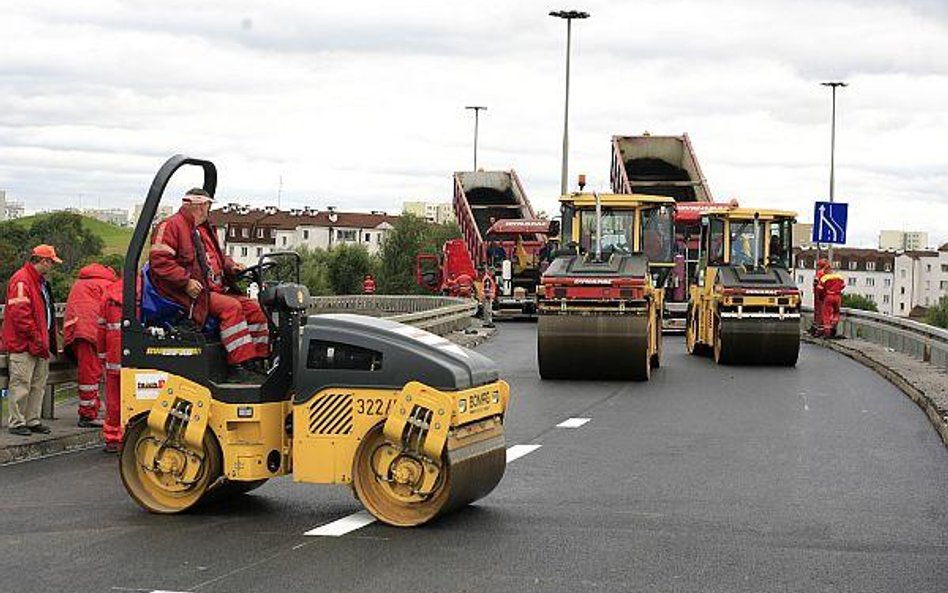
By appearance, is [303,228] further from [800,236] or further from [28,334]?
[28,334]

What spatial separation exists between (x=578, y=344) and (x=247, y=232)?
5408 inches

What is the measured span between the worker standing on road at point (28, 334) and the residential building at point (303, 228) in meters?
137

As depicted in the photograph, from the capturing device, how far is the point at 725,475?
37.4 feet

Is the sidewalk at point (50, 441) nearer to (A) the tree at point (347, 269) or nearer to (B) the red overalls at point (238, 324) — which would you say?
(B) the red overalls at point (238, 324)

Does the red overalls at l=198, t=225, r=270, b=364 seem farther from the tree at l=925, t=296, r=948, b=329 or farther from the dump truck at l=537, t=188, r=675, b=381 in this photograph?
the tree at l=925, t=296, r=948, b=329

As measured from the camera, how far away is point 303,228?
161m

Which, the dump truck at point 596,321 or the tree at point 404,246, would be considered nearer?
the dump truck at point 596,321

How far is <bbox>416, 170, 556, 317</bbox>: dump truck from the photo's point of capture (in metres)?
40.9

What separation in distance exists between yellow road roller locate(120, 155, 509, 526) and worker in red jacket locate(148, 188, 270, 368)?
9 cm

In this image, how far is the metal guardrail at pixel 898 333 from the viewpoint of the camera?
2176 centimetres

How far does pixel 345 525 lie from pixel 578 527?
1.36m

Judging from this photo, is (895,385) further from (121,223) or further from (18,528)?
(121,223)

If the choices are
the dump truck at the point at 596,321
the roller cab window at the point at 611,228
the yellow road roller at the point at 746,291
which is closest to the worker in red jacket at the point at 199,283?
the dump truck at the point at 596,321

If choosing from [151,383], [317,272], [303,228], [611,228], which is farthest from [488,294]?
[303,228]
